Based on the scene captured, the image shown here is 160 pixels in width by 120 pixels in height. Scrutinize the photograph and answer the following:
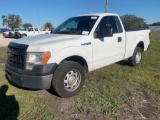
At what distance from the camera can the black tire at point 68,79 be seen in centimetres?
406


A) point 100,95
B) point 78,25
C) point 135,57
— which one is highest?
point 78,25

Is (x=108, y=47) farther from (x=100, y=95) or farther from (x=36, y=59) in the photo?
(x=36, y=59)

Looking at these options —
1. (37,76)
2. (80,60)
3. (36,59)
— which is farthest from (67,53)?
(37,76)

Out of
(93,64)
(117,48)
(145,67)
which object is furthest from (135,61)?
(93,64)

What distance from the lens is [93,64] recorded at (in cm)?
493

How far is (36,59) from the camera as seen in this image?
384 centimetres

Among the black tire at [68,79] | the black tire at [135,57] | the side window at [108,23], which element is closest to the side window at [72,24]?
the side window at [108,23]

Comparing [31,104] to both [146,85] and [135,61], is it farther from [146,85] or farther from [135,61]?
[135,61]

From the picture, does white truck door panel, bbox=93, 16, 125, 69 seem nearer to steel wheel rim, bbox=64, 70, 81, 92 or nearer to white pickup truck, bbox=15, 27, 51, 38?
steel wheel rim, bbox=64, 70, 81, 92

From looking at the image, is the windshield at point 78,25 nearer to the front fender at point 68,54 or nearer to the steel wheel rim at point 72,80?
the front fender at point 68,54

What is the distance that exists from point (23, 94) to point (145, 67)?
451 cm

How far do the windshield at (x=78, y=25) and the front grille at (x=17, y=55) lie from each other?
154cm

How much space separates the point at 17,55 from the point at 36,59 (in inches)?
21.0

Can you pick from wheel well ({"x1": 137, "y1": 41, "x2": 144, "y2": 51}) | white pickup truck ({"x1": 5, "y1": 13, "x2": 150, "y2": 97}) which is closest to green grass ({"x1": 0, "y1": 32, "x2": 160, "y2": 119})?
white pickup truck ({"x1": 5, "y1": 13, "x2": 150, "y2": 97})
